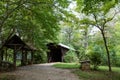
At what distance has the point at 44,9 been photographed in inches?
456

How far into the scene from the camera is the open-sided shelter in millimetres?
30270

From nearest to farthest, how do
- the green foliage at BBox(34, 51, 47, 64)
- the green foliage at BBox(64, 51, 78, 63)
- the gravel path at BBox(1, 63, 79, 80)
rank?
the gravel path at BBox(1, 63, 79, 80), the green foliage at BBox(34, 51, 47, 64), the green foliage at BBox(64, 51, 78, 63)

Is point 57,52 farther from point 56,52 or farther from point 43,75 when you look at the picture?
point 43,75

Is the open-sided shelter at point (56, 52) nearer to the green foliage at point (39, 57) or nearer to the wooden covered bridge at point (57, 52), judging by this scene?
the wooden covered bridge at point (57, 52)

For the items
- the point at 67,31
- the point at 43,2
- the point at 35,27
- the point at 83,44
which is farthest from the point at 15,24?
the point at 67,31

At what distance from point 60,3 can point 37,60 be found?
17076 mm

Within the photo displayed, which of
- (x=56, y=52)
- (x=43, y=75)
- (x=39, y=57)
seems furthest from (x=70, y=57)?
(x=43, y=75)

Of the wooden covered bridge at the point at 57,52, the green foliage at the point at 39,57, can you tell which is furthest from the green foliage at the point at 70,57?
the green foliage at the point at 39,57

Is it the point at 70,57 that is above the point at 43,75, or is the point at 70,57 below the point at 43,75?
above

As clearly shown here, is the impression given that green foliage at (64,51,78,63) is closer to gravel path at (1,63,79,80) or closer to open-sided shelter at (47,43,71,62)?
open-sided shelter at (47,43,71,62)

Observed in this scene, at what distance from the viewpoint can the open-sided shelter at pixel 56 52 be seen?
30.3m

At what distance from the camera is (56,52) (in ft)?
107

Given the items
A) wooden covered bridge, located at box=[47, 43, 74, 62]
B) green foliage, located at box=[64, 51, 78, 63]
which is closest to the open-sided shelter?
wooden covered bridge, located at box=[47, 43, 74, 62]

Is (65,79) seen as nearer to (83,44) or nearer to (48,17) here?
(48,17)
